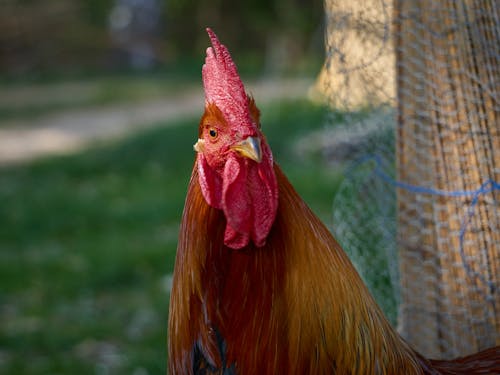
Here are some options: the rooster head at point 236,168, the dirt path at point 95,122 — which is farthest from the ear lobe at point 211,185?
the dirt path at point 95,122

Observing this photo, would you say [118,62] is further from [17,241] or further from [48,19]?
[17,241]

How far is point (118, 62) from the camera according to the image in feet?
71.6

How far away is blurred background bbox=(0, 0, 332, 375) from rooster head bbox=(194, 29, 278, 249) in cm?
219

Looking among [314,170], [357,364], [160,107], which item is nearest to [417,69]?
[357,364]

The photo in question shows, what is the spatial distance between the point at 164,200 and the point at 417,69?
5422 millimetres

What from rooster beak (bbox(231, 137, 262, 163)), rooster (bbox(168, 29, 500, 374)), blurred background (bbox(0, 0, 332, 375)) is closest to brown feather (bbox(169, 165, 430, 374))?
rooster (bbox(168, 29, 500, 374))

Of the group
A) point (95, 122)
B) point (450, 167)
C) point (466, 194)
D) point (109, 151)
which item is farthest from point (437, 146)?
point (95, 122)

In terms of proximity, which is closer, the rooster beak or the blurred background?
the rooster beak

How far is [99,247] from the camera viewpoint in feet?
20.7

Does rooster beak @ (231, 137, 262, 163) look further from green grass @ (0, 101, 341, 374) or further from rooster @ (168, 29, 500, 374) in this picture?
green grass @ (0, 101, 341, 374)

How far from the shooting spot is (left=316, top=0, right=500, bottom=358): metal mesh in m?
2.57

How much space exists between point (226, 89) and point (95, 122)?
40.8 ft

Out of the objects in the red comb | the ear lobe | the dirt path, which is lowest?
the dirt path

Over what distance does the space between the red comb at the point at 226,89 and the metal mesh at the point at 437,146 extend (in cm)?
95
